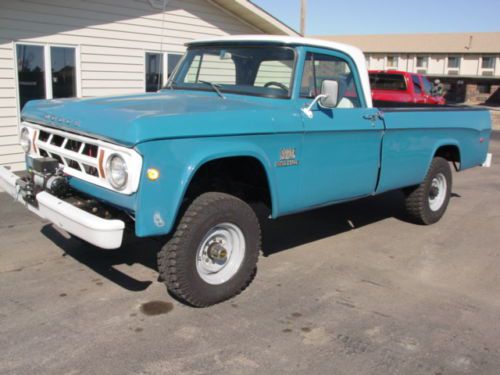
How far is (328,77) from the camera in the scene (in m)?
4.89

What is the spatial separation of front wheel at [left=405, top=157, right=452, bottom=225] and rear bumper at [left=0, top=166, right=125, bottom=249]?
13.0 feet

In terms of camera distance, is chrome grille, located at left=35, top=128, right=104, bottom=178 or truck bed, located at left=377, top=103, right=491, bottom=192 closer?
chrome grille, located at left=35, top=128, right=104, bottom=178

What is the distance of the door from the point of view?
444 cm

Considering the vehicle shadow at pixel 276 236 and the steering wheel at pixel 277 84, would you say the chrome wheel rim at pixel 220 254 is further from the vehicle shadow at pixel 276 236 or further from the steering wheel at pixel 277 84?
the steering wheel at pixel 277 84

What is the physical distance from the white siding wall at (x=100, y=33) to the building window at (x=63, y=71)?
0.46 ft

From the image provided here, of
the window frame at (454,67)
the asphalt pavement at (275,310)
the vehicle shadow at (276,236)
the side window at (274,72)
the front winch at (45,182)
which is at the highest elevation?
the window frame at (454,67)

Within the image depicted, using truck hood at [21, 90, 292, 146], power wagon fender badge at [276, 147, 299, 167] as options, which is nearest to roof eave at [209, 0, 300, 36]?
truck hood at [21, 90, 292, 146]

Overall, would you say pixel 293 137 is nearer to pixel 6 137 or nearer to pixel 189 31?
pixel 6 137

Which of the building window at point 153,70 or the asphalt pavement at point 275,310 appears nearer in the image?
the asphalt pavement at point 275,310

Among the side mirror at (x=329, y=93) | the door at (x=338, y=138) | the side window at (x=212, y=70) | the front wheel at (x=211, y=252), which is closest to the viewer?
the front wheel at (x=211, y=252)

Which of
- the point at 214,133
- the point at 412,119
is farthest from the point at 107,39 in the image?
the point at 214,133

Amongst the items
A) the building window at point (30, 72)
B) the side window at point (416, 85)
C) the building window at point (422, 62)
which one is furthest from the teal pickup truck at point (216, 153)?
the building window at point (422, 62)

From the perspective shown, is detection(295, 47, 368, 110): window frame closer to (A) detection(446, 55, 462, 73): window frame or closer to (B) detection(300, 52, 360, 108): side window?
(B) detection(300, 52, 360, 108): side window

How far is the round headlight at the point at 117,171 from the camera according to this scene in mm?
3373
